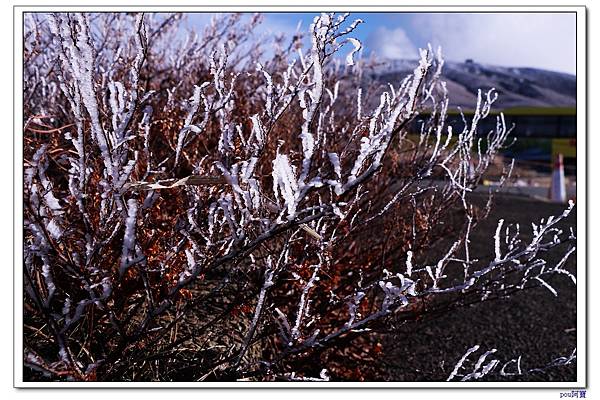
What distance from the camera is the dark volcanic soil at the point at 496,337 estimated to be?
2.87 meters

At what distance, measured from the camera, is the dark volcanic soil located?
9.41 feet

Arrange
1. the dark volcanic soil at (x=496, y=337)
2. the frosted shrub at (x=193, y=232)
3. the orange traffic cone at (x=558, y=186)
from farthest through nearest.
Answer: the orange traffic cone at (x=558, y=186) < the dark volcanic soil at (x=496, y=337) < the frosted shrub at (x=193, y=232)

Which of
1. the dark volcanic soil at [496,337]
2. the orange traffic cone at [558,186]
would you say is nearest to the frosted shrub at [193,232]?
the dark volcanic soil at [496,337]

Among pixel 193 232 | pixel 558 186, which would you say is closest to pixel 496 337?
pixel 193 232

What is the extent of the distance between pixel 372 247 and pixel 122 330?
147 centimetres

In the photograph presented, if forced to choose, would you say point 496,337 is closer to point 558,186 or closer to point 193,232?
point 193,232

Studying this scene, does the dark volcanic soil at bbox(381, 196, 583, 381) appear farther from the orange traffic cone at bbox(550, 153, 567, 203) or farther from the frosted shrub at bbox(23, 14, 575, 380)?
the orange traffic cone at bbox(550, 153, 567, 203)

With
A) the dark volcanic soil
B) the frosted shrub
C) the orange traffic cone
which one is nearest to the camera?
the frosted shrub

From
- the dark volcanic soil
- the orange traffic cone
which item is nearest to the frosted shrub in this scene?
the dark volcanic soil

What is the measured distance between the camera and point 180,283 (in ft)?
4.42

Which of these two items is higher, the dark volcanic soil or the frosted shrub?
the frosted shrub

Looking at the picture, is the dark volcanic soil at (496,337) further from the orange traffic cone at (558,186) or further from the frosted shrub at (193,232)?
the orange traffic cone at (558,186)

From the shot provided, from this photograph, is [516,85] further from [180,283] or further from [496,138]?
[180,283]
